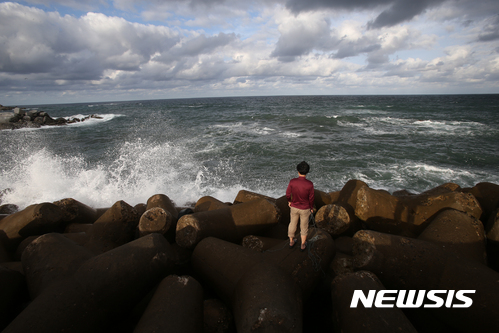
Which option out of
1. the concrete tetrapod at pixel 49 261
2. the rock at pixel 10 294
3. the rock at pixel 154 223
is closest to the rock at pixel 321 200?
the rock at pixel 154 223

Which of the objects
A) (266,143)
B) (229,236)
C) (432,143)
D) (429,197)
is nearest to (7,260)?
(229,236)

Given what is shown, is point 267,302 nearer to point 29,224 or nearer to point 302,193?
point 302,193

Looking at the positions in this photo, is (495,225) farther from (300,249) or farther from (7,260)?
(7,260)

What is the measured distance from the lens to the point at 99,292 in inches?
106

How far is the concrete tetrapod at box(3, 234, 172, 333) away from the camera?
7.75 feet

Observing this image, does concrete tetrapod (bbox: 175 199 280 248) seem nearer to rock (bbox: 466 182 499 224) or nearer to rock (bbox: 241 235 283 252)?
rock (bbox: 241 235 283 252)

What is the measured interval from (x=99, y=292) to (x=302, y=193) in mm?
2911

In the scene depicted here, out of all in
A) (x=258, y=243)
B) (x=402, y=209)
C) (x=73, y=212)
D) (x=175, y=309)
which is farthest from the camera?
(x=73, y=212)

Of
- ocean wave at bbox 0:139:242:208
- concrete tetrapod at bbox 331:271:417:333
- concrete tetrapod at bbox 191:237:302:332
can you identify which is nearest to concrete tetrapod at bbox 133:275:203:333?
concrete tetrapod at bbox 191:237:302:332

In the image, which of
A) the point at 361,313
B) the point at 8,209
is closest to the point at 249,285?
the point at 361,313

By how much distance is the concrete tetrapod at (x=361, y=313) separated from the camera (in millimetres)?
2223

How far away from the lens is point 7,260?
166 inches

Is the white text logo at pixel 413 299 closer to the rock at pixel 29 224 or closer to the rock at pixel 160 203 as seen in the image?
the rock at pixel 160 203

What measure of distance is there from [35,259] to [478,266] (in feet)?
18.5
